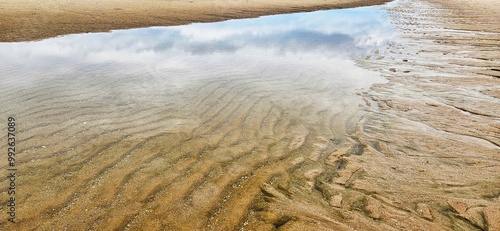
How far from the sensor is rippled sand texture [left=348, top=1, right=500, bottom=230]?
448cm

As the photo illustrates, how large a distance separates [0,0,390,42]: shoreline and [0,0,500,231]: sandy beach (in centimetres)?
858

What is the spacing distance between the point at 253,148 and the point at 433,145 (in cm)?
386

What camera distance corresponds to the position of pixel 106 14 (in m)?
24.2

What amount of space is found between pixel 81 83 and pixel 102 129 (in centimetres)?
395

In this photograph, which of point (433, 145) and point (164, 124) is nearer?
point (433, 145)

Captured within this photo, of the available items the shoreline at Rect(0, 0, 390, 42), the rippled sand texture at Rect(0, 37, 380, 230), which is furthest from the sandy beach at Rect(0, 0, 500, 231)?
the shoreline at Rect(0, 0, 390, 42)

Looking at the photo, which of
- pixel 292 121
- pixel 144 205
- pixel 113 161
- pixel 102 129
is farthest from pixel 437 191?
pixel 102 129

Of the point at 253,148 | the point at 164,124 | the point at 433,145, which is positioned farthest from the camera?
the point at 164,124

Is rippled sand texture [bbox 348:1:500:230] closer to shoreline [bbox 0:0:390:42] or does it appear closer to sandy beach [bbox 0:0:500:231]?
sandy beach [bbox 0:0:500:231]

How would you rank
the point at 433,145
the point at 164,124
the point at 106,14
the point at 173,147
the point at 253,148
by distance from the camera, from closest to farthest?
1. the point at 173,147
2. the point at 253,148
3. the point at 433,145
4. the point at 164,124
5. the point at 106,14

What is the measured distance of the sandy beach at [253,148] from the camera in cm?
430

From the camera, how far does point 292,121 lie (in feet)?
24.8

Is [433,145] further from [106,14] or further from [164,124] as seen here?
[106,14]

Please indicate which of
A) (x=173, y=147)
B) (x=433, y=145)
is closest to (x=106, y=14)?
(x=173, y=147)
